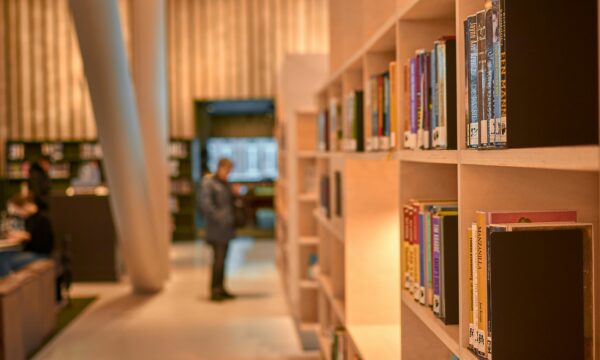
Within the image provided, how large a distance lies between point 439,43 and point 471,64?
389 millimetres

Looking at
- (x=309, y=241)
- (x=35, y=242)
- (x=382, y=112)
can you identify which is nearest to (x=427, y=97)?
(x=382, y=112)

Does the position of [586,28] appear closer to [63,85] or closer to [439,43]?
[439,43]

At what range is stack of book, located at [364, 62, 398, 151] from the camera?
9.63ft

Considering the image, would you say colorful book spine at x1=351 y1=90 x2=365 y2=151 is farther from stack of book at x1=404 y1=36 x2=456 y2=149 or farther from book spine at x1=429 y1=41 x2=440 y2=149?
book spine at x1=429 y1=41 x2=440 y2=149

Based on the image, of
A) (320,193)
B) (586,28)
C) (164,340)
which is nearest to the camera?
(586,28)

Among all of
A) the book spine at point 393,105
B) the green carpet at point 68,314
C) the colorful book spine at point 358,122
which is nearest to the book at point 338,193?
the colorful book spine at point 358,122

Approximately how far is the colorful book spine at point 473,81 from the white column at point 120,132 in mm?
4788

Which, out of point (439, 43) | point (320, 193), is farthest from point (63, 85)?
point (439, 43)

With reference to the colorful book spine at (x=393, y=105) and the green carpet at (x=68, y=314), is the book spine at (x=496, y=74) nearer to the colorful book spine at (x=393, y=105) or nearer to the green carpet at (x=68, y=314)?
the colorful book spine at (x=393, y=105)

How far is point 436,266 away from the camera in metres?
2.29

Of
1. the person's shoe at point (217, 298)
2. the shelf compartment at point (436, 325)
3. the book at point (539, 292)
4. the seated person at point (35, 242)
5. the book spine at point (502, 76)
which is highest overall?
the book spine at point (502, 76)

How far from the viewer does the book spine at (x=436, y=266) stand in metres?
2.27

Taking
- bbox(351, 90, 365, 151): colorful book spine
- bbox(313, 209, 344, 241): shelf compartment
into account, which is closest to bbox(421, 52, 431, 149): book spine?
bbox(351, 90, 365, 151): colorful book spine

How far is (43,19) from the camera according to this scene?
15641mm
